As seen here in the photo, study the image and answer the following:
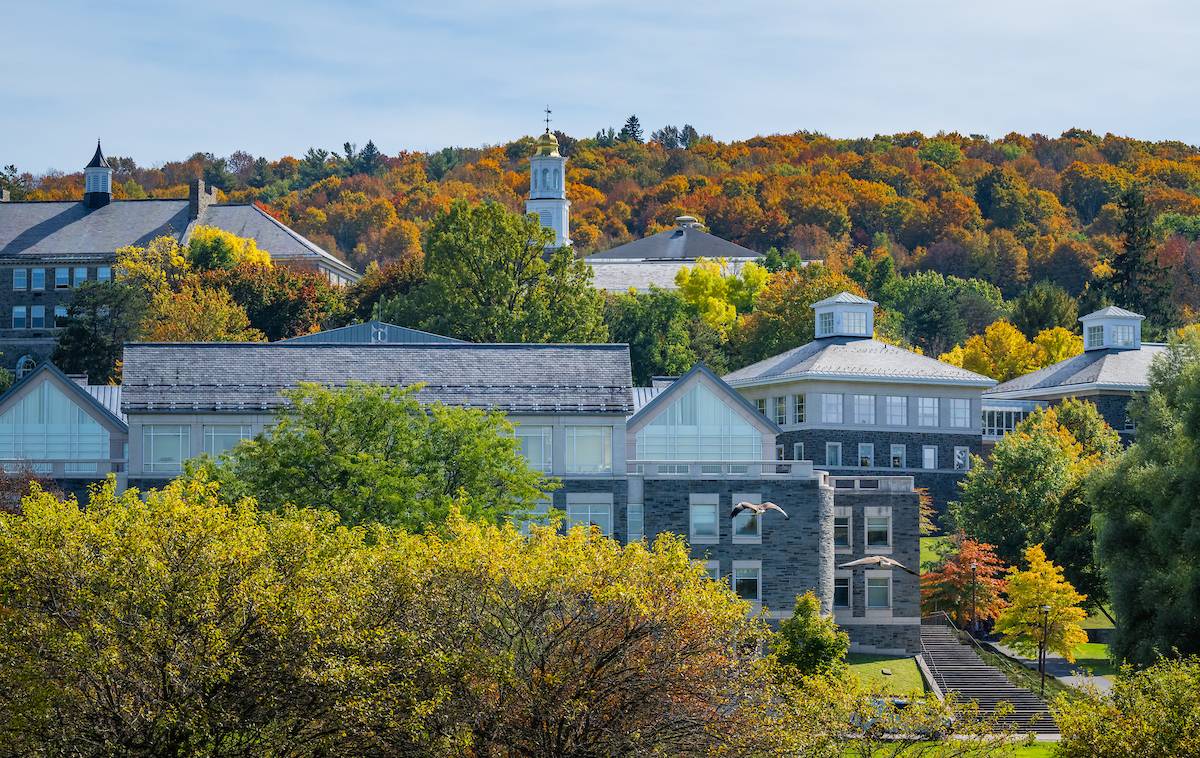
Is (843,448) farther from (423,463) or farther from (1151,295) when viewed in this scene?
(1151,295)

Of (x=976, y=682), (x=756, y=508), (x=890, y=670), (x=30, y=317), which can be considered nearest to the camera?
(x=756, y=508)

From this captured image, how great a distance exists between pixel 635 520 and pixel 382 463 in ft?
41.5

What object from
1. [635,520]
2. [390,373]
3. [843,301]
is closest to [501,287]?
[843,301]

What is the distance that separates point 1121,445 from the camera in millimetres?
102812

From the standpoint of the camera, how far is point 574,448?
7456 cm

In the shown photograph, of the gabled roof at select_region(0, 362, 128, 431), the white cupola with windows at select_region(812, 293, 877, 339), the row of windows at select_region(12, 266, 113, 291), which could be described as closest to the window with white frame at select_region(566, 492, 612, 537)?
the gabled roof at select_region(0, 362, 128, 431)

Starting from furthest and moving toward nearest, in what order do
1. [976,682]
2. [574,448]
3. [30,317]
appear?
[30,317] → [574,448] → [976,682]

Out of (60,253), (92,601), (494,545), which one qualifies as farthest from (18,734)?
(60,253)

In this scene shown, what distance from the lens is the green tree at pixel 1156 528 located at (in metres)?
60.0

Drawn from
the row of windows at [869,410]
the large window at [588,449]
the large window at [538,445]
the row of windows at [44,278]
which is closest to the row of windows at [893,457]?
the row of windows at [869,410]

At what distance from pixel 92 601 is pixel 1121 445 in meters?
70.5

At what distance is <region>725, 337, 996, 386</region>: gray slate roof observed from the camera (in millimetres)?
98562

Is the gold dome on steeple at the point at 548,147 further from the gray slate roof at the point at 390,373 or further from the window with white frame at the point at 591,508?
the window with white frame at the point at 591,508

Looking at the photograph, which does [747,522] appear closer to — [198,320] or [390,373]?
A: [390,373]
